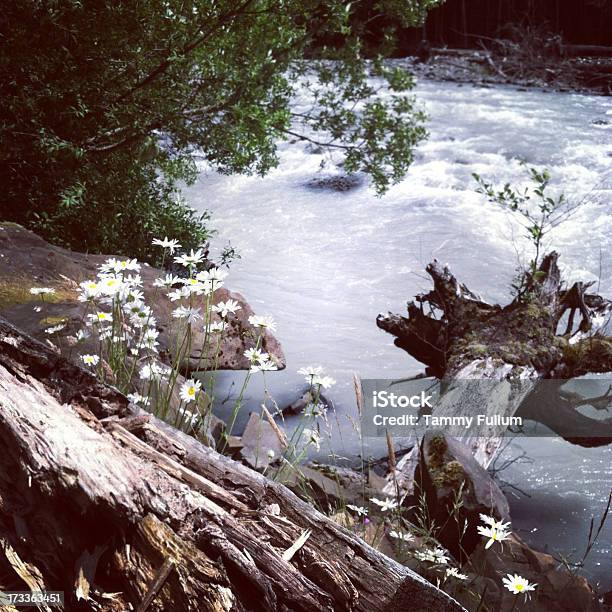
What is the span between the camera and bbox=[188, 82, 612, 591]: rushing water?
532cm

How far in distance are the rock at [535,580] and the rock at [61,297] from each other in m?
1.94

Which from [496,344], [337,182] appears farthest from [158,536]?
[337,182]

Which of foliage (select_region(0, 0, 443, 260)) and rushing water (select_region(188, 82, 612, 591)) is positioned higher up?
foliage (select_region(0, 0, 443, 260))

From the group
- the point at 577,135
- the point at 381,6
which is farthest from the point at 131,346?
the point at 577,135

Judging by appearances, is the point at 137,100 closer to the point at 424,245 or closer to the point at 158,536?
the point at 424,245

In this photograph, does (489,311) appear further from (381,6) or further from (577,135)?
(577,135)

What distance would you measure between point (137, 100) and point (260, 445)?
319 centimetres

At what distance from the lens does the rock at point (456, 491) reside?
12.7 ft

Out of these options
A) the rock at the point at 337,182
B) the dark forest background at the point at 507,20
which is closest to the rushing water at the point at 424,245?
the rock at the point at 337,182

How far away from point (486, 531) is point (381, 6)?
214 inches

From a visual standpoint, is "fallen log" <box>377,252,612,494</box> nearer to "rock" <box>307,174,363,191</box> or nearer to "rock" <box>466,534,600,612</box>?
"rock" <box>466,534,600,612</box>

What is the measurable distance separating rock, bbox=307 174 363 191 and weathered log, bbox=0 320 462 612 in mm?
9988

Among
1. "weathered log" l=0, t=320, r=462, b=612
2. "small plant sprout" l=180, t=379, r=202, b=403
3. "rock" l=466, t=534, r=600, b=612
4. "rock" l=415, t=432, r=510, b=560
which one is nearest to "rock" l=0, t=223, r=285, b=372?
"small plant sprout" l=180, t=379, r=202, b=403

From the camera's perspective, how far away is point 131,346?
3639 millimetres
